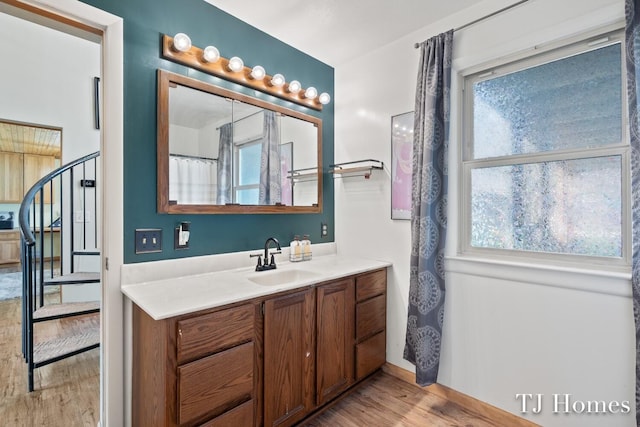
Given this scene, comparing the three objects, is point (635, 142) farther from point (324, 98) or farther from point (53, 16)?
point (53, 16)

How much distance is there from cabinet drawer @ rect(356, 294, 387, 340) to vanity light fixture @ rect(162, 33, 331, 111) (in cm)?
162

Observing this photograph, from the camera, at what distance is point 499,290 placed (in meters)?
1.83

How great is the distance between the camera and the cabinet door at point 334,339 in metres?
1.84

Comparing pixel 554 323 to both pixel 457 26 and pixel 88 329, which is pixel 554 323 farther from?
pixel 88 329

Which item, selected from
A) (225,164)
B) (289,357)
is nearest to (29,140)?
(225,164)

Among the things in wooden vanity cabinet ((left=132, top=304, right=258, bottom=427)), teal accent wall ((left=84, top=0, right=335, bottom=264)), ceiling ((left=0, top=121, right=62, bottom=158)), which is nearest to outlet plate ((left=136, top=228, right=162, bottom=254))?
teal accent wall ((left=84, top=0, right=335, bottom=264))

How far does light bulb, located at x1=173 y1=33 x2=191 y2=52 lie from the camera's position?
1681mm

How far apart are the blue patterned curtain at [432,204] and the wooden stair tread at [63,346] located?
257cm

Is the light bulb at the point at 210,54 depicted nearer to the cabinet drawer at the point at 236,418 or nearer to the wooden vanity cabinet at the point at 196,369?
the wooden vanity cabinet at the point at 196,369

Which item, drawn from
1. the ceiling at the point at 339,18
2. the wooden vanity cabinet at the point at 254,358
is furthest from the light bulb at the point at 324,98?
the wooden vanity cabinet at the point at 254,358

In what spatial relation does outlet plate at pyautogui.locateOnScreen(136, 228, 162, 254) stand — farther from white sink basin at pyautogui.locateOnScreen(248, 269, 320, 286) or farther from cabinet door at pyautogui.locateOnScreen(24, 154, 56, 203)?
cabinet door at pyautogui.locateOnScreen(24, 154, 56, 203)

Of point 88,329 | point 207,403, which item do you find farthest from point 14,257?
point 207,403

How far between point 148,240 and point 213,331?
686 millimetres

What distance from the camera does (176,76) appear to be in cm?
174
